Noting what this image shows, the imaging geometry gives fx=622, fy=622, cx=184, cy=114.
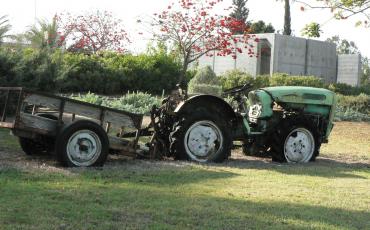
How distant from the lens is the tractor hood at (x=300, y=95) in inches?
448

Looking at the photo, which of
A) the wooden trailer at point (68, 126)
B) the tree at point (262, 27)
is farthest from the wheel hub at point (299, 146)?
the tree at point (262, 27)

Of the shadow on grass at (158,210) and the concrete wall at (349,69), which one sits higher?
the concrete wall at (349,69)

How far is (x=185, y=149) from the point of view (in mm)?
10070

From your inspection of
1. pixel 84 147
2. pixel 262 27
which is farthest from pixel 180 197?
pixel 262 27

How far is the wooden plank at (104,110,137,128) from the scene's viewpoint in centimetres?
937

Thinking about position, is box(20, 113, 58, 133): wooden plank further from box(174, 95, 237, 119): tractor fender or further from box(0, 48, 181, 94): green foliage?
box(0, 48, 181, 94): green foliage

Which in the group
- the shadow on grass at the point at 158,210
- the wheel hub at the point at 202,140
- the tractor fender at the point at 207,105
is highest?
the tractor fender at the point at 207,105

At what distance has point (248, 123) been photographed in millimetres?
11102

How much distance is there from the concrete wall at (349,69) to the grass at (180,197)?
1155 inches

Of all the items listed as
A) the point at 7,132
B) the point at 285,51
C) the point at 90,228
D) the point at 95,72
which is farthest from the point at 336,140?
the point at 285,51

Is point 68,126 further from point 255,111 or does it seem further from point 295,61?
point 295,61

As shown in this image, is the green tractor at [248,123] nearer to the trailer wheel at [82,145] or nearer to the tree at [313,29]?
the trailer wheel at [82,145]

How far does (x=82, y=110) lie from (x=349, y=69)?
31935 mm

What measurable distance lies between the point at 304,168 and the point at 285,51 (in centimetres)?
2550
